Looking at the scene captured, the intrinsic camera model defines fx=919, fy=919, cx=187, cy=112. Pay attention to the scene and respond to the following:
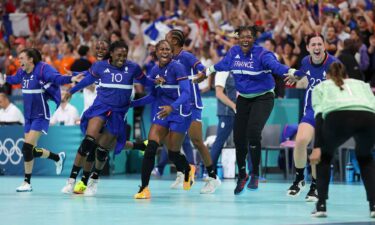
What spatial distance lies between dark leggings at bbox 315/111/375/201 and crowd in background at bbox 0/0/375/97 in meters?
6.76

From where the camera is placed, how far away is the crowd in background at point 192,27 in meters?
19.1

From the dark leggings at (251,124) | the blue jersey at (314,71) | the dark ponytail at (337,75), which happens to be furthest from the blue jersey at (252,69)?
the dark ponytail at (337,75)

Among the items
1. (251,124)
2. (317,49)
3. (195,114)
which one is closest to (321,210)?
(317,49)

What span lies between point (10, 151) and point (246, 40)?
28.6ft

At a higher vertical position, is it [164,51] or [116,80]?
[164,51]

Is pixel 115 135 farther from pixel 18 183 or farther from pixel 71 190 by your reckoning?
pixel 18 183

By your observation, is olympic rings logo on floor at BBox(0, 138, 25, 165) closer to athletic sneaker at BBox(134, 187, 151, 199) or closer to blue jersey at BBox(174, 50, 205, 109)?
blue jersey at BBox(174, 50, 205, 109)

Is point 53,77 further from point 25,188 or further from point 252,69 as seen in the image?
point 252,69

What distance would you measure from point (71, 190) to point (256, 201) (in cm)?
303

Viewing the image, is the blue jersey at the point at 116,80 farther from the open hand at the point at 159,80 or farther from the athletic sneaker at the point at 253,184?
the athletic sneaker at the point at 253,184

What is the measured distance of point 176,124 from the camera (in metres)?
13.5

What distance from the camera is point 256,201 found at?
41.9ft

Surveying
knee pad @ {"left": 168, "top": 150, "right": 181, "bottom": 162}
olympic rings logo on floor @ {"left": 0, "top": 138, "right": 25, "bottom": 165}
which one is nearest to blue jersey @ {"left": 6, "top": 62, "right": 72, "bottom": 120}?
knee pad @ {"left": 168, "top": 150, "right": 181, "bottom": 162}

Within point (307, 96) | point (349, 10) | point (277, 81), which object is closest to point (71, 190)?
point (307, 96)
